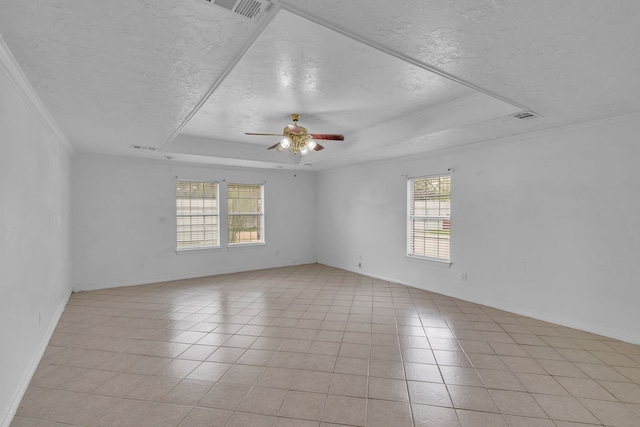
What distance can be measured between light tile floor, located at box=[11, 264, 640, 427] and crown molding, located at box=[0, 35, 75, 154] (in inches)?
91.0

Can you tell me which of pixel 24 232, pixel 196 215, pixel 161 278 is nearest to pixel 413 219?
pixel 196 215

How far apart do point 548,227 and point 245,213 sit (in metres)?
5.52

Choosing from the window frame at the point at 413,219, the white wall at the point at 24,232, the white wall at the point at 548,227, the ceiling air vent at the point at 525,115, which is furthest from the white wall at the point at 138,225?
the ceiling air vent at the point at 525,115

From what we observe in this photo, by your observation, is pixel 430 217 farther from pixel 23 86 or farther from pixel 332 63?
pixel 23 86

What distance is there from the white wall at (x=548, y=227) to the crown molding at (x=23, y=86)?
16.2 ft

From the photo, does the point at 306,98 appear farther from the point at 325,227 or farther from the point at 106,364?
the point at 325,227

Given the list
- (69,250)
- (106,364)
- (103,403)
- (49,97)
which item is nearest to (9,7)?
(49,97)

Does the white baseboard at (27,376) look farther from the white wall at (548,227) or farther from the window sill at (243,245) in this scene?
the white wall at (548,227)

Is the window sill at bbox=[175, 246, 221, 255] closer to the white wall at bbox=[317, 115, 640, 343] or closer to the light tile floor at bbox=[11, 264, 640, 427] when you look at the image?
the light tile floor at bbox=[11, 264, 640, 427]

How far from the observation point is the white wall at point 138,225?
507 centimetres

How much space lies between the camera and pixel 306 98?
10.6ft

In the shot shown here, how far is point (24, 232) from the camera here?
2.38 meters

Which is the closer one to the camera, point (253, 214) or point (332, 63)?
point (332, 63)

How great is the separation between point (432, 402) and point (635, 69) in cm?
276
